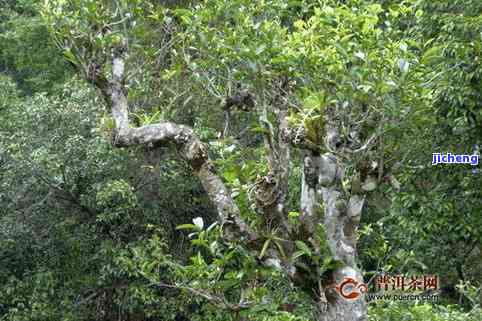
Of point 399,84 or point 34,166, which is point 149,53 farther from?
point 34,166

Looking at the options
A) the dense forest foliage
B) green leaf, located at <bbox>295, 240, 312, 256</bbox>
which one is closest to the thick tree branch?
the dense forest foliage

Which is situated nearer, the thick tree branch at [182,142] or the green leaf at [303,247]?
the green leaf at [303,247]

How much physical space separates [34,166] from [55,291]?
1.23 meters

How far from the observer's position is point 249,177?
3.41 meters

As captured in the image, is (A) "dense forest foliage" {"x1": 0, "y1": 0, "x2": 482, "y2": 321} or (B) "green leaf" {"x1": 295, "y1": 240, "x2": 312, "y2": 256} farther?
(A) "dense forest foliage" {"x1": 0, "y1": 0, "x2": 482, "y2": 321}

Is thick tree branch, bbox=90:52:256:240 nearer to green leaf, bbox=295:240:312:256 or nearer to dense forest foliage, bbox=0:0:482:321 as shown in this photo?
dense forest foliage, bbox=0:0:482:321

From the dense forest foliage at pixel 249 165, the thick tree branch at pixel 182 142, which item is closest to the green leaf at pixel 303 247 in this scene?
the dense forest foliage at pixel 249 165

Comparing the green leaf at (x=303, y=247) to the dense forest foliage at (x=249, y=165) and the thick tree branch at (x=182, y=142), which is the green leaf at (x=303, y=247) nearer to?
the dense forest foliage at (x=249, y=165)

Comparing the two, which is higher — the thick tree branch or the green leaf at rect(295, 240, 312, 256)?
the thick tree branch

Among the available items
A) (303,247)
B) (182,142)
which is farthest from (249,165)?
(303,247)

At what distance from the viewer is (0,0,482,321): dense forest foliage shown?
3.17 meters

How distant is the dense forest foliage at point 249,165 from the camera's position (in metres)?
3.17

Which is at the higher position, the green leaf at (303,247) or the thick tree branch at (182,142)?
the thick tree branch at (182,142)

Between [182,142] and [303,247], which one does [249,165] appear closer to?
[182,142]
